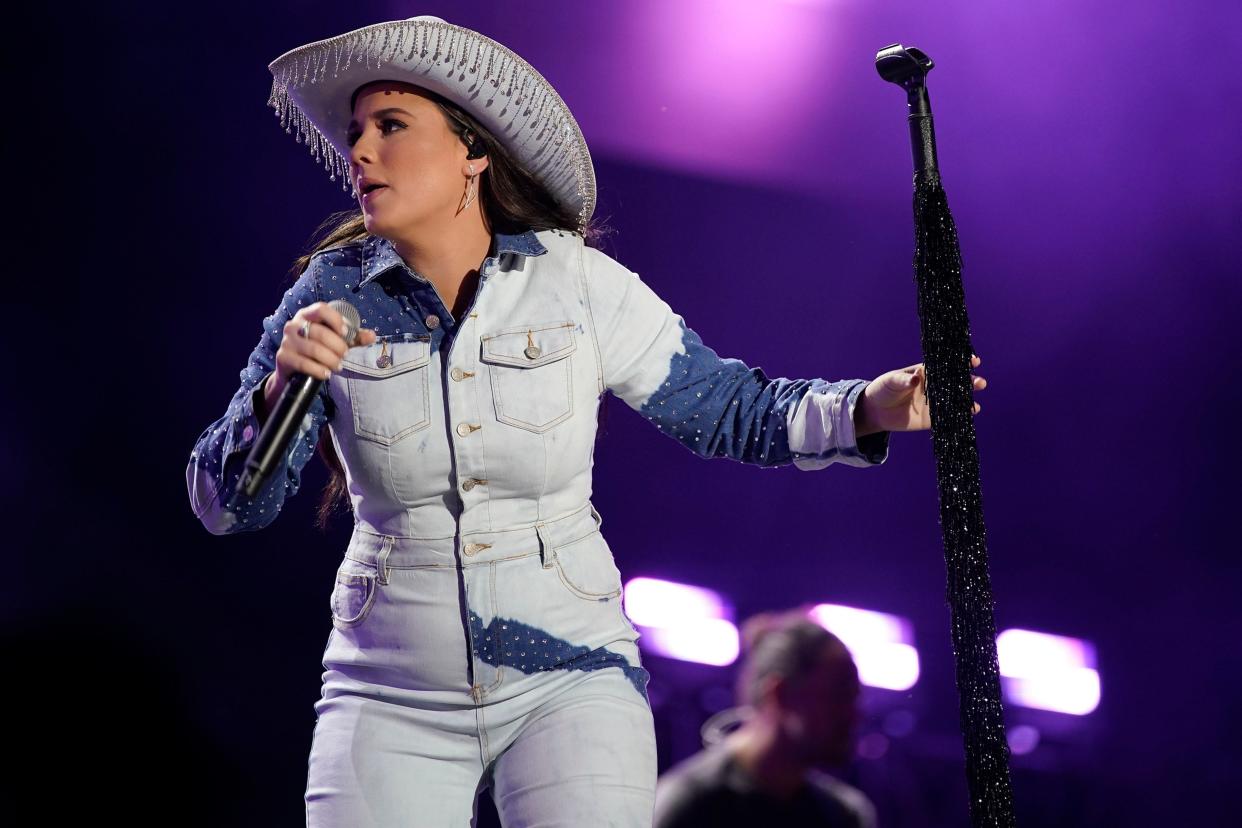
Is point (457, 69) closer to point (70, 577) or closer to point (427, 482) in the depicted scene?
point (427, 482)

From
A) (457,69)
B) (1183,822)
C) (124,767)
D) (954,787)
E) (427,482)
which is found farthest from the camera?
(124,767)

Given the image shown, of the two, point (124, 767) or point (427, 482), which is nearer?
point (427, 482)

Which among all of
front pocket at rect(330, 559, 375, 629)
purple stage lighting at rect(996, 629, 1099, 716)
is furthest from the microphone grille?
purple stage lighting at rect(996, 629, 1099, 716)

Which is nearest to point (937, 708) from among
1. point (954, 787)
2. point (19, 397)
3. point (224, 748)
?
point (954, 787)

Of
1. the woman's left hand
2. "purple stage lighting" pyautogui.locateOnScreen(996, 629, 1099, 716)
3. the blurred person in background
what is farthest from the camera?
"purple stage lighting" pyautogui.locateOnScreen(996, 629, 1099, 716)

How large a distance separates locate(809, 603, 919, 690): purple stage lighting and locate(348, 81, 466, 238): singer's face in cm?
168

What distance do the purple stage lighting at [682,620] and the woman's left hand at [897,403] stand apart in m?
1.40

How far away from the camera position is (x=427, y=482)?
2170 mm

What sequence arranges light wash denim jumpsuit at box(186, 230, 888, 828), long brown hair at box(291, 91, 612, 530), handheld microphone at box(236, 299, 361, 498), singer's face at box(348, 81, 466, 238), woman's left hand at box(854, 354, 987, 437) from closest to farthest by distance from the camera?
handheld microphone at box(236, 299, 361, 498) < light wash denim jumpsuit at box(186, 230, 888, 828) < woman's left hand at box(854, 354, 987, 437) < singer's face at box(348, 81, 466, 238) < long brown hair at box(291, 91, 612, 530)

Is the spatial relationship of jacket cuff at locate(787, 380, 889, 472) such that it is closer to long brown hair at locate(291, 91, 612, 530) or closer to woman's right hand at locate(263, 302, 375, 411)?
long brown hair at locate(291, 91, 612, 530)

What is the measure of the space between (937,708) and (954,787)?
200 millimetres

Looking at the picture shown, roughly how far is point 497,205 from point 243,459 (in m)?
0.69

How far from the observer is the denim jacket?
2.17 meters

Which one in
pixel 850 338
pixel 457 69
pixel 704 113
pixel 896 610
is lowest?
pixel 896 610
